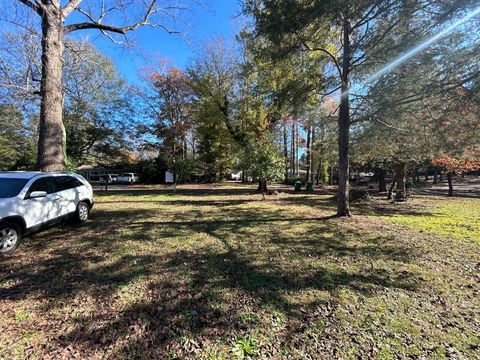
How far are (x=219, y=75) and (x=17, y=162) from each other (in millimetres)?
23187

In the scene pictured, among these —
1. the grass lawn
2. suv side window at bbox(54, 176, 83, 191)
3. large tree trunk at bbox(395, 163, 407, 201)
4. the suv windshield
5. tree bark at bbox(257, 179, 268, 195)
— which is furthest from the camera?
large tree trunk at bbox(395, 163, 407, 201)

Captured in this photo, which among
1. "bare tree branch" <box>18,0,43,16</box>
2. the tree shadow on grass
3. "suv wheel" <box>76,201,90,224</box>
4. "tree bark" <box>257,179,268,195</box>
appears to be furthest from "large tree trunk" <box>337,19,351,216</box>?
"bare tree branch" <box>18,0,43,16</box>

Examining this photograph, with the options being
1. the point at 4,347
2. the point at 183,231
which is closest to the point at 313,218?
the point at 183,231

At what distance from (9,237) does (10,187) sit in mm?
1094


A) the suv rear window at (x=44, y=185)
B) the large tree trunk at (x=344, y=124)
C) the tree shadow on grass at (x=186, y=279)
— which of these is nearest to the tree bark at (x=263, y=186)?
the large tree trunk at (x=344, y=124)

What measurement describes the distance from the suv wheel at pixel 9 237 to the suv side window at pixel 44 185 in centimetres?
75

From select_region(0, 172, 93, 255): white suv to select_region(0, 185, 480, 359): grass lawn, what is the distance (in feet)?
1.35

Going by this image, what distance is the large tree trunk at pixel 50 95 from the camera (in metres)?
7.39

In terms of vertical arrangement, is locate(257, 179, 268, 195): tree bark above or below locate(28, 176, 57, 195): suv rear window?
below

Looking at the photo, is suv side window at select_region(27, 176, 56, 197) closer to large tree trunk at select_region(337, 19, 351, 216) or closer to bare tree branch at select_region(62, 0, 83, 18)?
bare tree branch at select_region(62, 0, 83, 18)

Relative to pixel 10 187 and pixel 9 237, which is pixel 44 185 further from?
pixel 9 237

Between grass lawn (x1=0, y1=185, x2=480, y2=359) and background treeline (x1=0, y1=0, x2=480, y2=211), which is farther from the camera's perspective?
background treeline (x1=0, y1=0, x2=480, y2=211)

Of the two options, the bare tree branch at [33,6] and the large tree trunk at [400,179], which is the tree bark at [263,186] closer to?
the large tree trunk at [400,179]

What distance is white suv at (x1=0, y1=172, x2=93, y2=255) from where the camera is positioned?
4.72 meters
